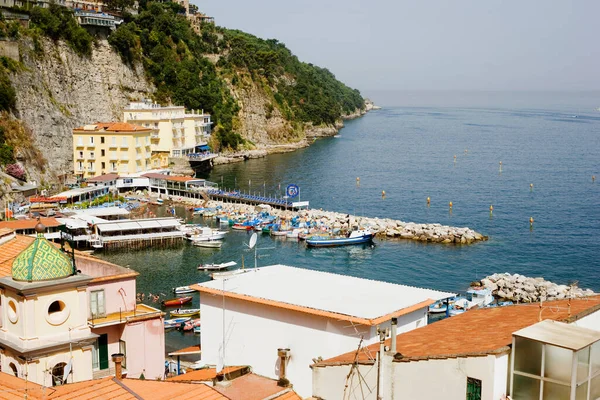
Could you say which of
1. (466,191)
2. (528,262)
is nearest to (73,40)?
(466,191)

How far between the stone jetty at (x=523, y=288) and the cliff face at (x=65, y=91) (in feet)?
116

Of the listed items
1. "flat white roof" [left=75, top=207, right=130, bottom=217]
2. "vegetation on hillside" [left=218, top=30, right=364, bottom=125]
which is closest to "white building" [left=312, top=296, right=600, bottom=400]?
"flat white roof" [left=75, top=207, right=130, bottom=217]

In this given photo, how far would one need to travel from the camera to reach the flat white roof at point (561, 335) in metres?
8.38

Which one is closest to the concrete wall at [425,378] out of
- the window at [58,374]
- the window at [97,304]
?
the window at [58,374]

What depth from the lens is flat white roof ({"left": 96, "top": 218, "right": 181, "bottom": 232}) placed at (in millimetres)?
A: 44469

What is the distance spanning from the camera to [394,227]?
4881 cm

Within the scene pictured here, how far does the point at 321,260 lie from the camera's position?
4250 centimetres

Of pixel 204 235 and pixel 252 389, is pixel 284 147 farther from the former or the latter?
pixel 252 389

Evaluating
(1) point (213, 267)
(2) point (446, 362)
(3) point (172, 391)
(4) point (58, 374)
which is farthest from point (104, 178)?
(2) point (446, 362)

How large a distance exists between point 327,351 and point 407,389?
436cm

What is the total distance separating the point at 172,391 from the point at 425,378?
3.82 m

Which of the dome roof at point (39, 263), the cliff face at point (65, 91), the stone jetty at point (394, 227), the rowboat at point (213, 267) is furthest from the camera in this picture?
the cliff face at point (65, 91)

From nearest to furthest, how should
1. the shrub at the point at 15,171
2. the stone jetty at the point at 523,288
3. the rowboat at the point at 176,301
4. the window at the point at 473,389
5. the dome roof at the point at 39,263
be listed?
the window at the point at 473,389
the dome roof at the point at 39,263
the rowboat at the point at 176,301
the stone jetty at the point at 523,288
the shrub at the point at 15,171

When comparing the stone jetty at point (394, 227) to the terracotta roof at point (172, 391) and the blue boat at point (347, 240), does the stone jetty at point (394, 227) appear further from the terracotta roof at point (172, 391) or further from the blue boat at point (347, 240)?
the terracotta roof at point (172, 391)
